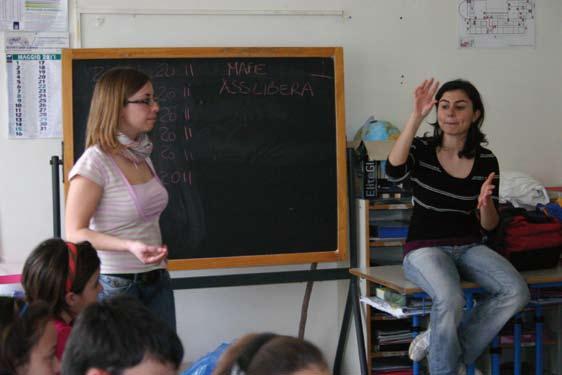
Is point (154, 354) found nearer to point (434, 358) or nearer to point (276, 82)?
point (434, 358)

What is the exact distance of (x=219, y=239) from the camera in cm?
365

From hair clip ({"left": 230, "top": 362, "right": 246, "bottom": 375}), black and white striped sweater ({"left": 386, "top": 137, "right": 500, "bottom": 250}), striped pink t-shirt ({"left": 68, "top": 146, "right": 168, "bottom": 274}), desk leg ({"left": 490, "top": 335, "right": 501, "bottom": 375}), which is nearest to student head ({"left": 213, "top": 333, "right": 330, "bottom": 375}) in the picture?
hair clip ({"left": 230, "top": 362, "right": 246, "bottom": 375})

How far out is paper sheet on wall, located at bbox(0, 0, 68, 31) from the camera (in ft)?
12.0

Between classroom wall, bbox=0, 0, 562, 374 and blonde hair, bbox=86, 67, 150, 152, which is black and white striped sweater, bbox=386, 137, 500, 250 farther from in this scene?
blonde hair, bbox=86, 67, 150, 152

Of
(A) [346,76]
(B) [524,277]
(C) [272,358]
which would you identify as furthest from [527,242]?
(C) [272,358]

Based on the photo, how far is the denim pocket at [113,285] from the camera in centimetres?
220

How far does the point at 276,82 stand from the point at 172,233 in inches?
36.9

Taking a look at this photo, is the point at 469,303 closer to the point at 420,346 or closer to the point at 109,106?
the point at 420,346

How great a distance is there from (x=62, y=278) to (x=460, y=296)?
66.9 inches

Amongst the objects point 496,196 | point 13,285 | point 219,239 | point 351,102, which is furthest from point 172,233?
point 496,196

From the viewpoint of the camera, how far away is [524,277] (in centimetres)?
325

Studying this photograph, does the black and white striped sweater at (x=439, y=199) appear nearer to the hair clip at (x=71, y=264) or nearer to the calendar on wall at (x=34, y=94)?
the hair clip at (x=71, y=264)

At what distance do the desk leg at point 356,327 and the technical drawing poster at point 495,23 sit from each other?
62.3 inches

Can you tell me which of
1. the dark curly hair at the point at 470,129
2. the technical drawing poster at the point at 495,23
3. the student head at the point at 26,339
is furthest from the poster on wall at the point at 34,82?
the student head at the point at 26,339
